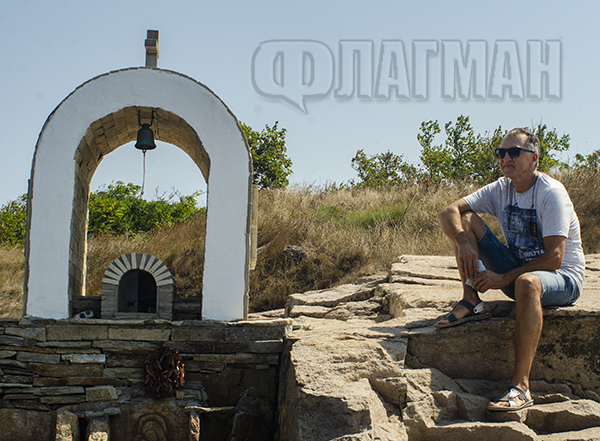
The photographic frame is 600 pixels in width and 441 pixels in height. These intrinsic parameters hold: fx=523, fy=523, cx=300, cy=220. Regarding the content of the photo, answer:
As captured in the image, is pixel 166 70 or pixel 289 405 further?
pixel 166 70

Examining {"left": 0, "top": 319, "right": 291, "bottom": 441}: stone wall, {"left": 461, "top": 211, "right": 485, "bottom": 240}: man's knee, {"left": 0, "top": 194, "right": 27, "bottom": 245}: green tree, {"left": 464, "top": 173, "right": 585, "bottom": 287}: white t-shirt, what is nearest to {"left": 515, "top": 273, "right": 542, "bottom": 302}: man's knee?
{"left": 464, "top": 173, "right": 585, "bottom": 287}: white t-shirt

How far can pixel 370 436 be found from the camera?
280 cm

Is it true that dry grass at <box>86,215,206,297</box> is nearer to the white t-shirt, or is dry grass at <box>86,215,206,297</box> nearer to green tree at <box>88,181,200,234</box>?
green tree at <box>88,181,200,234</box>

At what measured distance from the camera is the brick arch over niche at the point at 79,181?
4.42 metres

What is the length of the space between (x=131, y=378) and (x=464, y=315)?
2.74 metres

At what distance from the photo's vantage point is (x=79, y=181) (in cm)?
479

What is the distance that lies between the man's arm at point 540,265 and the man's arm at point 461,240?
0.14 metres

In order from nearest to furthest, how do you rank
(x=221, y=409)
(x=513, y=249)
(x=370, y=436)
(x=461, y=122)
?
(x=370, y=436), (x=513, y=249), (x=221, y=409), (x=461, y=122)

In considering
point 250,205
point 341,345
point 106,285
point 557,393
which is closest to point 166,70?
point 250,205

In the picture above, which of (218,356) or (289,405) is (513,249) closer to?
(289,405)

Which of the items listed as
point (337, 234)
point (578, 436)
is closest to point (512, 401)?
point (578, 436)

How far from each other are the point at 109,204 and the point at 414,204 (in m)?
7.24

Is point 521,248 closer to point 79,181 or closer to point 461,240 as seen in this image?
point 461,240

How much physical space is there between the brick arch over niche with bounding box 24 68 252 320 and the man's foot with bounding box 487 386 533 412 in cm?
222
